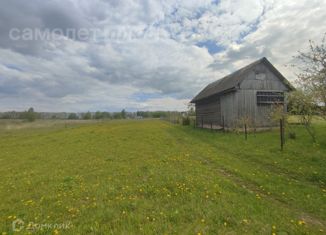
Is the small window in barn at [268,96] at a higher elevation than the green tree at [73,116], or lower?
higher

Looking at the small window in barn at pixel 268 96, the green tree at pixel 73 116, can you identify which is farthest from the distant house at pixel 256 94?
the green tree at pixel 73 116

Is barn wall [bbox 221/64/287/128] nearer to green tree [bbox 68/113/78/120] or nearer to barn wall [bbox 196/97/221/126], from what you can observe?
barn wall [bbox 196/97/221/126]

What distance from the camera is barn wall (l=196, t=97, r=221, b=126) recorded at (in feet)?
75.9

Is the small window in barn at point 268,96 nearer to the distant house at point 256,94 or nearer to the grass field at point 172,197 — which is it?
the distant house at point 256,94

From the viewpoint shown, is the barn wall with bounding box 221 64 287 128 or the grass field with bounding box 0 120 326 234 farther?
the barn wall with bounding box 221 64 287 128

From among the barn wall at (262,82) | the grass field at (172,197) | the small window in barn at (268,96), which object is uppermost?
the barn wall at (262,82)

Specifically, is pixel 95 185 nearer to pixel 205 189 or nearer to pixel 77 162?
pixel 205 189

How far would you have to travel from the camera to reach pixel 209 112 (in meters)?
25.9

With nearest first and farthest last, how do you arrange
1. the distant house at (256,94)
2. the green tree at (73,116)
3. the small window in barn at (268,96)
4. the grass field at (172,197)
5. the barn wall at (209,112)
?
the grass field at (172,197) → the distant house at (256,94) → the small window in barn at (268,96) → the barn wall at (209,112) → the green tree at (73,116)

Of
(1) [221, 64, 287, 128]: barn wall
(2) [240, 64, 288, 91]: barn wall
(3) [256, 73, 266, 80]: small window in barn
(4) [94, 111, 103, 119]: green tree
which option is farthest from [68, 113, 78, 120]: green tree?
(3) [256, 73, 266, 80]: small window in barn

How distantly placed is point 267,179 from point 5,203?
765 centimetres

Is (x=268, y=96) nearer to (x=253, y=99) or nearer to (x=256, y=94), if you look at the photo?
(x=256, y=94)

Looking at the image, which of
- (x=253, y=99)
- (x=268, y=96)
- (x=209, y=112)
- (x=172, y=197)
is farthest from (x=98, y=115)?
(x=172, y=197)

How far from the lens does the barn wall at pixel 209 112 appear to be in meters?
23.1
